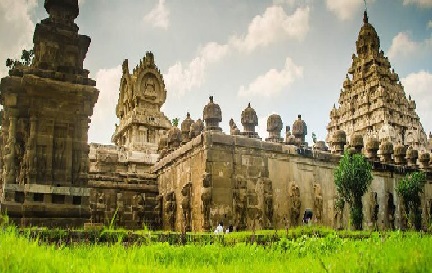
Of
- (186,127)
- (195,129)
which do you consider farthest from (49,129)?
(186,127)

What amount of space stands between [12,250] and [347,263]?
3693 millimetres

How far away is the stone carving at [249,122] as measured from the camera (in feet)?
56.4

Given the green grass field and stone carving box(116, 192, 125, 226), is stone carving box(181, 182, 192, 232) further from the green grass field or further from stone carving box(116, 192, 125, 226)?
the green grass field

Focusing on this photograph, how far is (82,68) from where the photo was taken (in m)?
11.4

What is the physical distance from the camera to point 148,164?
23.1 meters

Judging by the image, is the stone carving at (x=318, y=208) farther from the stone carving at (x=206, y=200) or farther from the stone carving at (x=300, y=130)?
the stone carving at (x=206, y=200)

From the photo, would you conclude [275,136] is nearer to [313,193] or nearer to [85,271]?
[313,193]

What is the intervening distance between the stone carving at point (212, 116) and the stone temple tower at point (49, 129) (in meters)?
5.77

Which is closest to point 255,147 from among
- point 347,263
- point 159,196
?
point 159,196

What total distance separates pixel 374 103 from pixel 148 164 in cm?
2737

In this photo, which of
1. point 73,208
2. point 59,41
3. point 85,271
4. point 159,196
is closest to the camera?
point 85,271

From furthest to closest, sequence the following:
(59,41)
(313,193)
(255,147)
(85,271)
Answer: (313,193)
(255,147)
(59,41)
(85,271)

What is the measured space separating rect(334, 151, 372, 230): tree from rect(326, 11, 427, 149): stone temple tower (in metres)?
23.0

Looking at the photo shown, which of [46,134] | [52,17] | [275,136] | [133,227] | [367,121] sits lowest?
[133,227]
